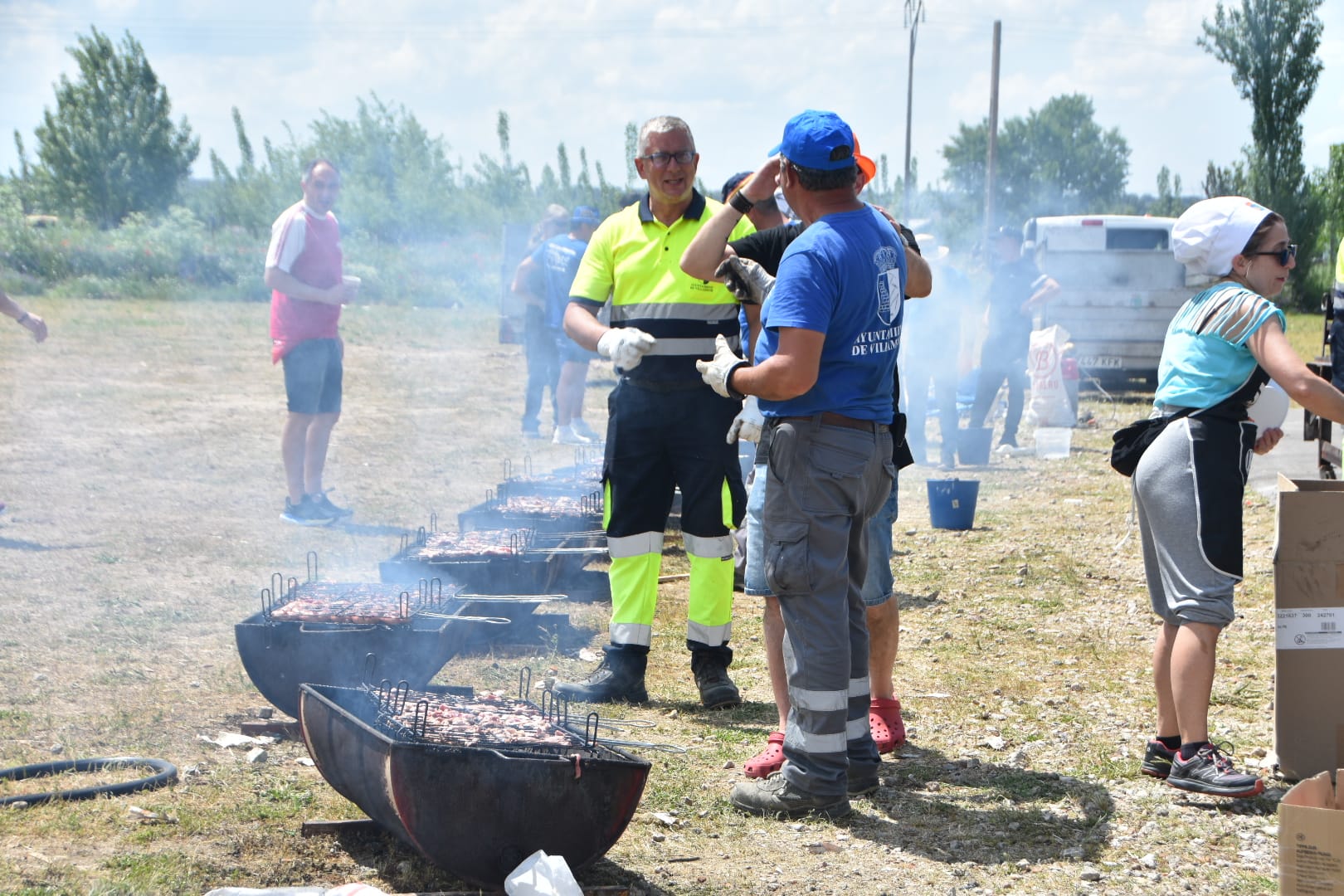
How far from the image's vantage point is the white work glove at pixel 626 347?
4520 millimetres

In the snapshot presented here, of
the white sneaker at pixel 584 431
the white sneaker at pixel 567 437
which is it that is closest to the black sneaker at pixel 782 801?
the white sneaker at pixel 567 437

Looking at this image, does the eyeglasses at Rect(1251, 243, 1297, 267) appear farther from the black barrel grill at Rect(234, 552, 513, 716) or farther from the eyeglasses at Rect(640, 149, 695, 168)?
the black barrel grill at Rect(234, 552, 513, 716)

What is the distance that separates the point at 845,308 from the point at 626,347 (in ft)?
3.57

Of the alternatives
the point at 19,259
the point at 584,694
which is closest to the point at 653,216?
the point at 584,694

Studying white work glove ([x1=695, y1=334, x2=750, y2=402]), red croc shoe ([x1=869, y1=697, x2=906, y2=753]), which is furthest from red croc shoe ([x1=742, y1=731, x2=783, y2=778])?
white work glove ([x1=695, y1=334, x2=750, y2=402])

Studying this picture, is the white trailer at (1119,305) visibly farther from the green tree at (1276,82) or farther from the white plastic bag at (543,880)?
the green tree at (1276,82)

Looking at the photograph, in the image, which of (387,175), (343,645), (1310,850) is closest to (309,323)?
(343,645)

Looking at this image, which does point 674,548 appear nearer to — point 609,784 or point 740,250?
point 740,250

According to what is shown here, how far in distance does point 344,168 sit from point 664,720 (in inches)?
829

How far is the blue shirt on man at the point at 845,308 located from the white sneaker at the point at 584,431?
833cm

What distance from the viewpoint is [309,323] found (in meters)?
7.98

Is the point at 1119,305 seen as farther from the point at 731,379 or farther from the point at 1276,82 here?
the point at 1276,82

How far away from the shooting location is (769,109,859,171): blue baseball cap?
3682 millimetres

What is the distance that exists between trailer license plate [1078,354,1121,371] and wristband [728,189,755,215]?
44.9ft
